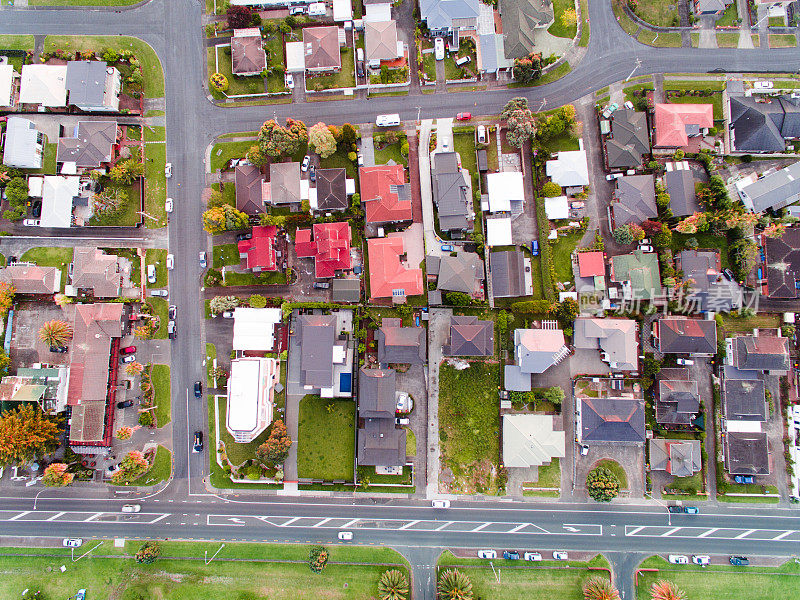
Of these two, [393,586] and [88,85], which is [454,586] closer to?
[393,586]

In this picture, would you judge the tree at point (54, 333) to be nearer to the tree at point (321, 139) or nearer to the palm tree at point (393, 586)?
the tree at point (321, 139)

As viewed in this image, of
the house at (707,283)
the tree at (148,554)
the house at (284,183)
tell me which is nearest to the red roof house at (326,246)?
the house at (284,183)

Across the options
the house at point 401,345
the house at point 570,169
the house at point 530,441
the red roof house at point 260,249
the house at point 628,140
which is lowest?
the house at point 530,441

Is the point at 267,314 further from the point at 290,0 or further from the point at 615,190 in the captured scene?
the point at 615,190

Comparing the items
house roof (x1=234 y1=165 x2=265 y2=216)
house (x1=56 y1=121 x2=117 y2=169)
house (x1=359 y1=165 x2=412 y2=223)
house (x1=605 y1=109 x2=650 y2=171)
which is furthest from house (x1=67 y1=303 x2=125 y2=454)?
house (x1=605 y1=109 x2=650 y2=171)

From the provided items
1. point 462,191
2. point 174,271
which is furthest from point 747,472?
point 174,271

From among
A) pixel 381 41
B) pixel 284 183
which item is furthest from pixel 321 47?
pixel 284 183
